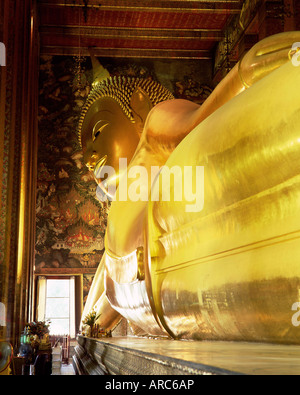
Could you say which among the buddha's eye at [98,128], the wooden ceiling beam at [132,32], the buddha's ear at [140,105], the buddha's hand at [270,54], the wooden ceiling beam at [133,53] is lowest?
the buddha's hand at [270,54]

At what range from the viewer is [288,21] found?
6.82 meters

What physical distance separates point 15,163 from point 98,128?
1861 mm

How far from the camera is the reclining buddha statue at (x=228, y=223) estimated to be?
1165mm

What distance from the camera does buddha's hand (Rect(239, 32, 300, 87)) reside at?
6.40 feet

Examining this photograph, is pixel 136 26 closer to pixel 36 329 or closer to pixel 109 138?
pixel 109 138

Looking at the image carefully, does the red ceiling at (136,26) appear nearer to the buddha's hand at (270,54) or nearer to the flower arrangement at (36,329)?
the flower arrangement at (36,329)

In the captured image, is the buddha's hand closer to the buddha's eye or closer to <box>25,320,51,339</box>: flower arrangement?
the buddha's eye

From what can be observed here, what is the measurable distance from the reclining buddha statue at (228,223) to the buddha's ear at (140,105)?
119 centimetres

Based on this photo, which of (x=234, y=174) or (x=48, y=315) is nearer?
(x=234, y=174)

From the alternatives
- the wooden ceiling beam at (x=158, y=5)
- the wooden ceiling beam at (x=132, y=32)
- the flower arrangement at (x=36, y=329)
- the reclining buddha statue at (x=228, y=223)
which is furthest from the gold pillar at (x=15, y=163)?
the reclining buddha statue at (x=228, y=223)

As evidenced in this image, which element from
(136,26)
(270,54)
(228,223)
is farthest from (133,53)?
(228,223)

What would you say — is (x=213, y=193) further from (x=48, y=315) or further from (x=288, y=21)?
(x=48, y=315)
